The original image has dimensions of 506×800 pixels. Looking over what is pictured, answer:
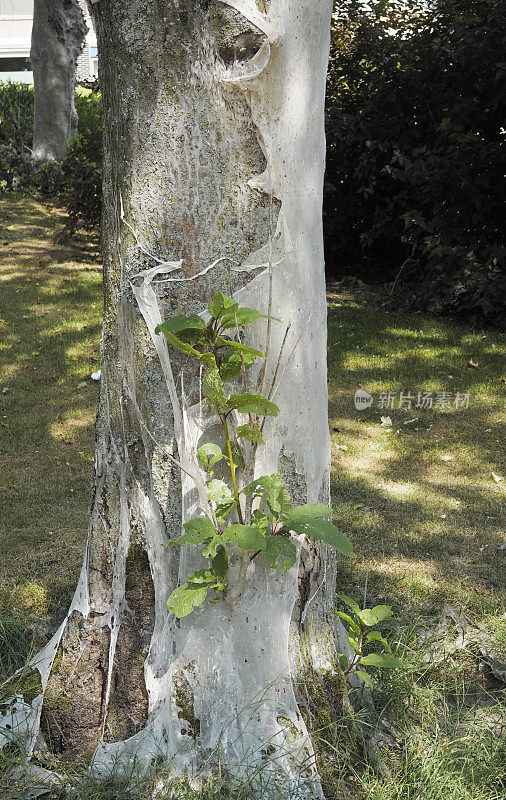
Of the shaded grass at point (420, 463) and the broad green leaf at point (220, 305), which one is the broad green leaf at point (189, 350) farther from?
the shaded grass at point (420, 463)

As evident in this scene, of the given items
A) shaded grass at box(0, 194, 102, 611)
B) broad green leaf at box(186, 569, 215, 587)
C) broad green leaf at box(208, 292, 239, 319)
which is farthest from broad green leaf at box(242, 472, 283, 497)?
shaded grass at box(0, 194, 102, 611)

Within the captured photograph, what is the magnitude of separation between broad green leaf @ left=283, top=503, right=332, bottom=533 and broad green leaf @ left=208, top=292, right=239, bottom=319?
0.57m

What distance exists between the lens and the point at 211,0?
2.03 m

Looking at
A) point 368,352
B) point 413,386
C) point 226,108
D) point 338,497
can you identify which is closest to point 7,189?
point 368,352

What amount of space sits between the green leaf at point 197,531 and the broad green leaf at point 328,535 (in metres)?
0.26

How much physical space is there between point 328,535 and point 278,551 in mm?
147

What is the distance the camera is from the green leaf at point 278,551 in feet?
6.70

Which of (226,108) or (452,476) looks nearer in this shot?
(226,108)

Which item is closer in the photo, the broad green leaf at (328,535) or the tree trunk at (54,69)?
the broad green leaf at (328,535)

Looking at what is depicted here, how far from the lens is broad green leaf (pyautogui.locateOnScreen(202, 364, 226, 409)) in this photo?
202 cm

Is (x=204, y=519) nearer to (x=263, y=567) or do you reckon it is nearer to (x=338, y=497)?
(x=263, y=567)

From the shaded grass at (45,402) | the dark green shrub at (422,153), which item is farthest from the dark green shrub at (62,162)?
the dark green shrub at (422,153)

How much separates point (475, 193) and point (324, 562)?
5.90 meters

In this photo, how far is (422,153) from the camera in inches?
316
